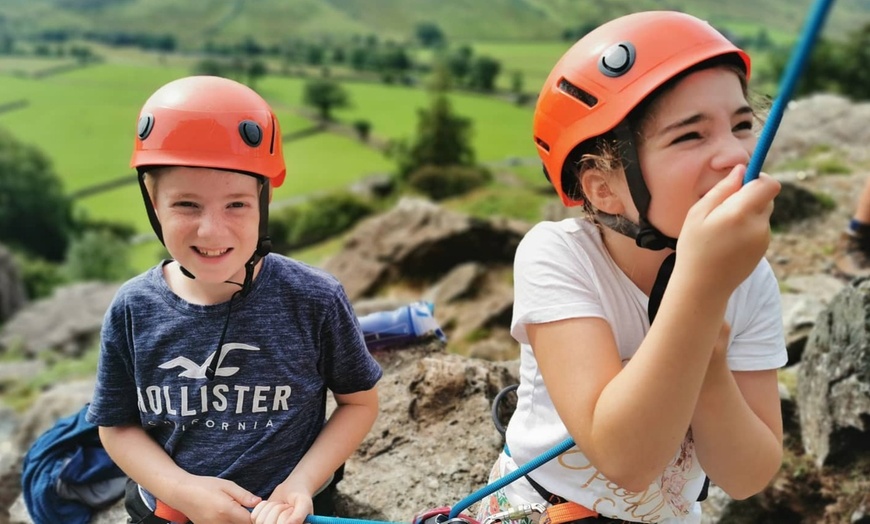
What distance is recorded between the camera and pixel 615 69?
1849mm

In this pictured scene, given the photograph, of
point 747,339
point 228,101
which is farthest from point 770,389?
point 228,101

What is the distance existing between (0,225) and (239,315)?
8223cm

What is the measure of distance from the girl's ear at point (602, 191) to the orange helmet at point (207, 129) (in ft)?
4.02

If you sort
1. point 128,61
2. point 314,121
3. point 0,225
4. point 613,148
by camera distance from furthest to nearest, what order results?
point 128,61 < point 314,121 < point 0,225 < point 613,148

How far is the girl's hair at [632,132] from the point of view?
1.77m

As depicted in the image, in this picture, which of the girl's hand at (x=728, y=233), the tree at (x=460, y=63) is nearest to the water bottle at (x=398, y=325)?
the girl's hand at (x=728, y=233)

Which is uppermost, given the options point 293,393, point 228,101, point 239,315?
point 228,101

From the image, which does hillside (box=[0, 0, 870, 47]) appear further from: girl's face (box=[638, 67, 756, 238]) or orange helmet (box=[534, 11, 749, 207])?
girl's face (box=[638, 67, 756, 238])

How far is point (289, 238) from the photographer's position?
60.4m

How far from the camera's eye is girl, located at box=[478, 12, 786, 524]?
1491mm

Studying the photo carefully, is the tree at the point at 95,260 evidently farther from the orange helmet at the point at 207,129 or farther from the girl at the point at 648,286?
the girl at the point at 648,286

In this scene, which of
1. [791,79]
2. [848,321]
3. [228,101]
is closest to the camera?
[791,79]

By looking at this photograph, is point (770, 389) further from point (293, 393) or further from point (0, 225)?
point (0, 225)

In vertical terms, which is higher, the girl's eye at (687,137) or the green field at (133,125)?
the girl's eye at (687,137)
